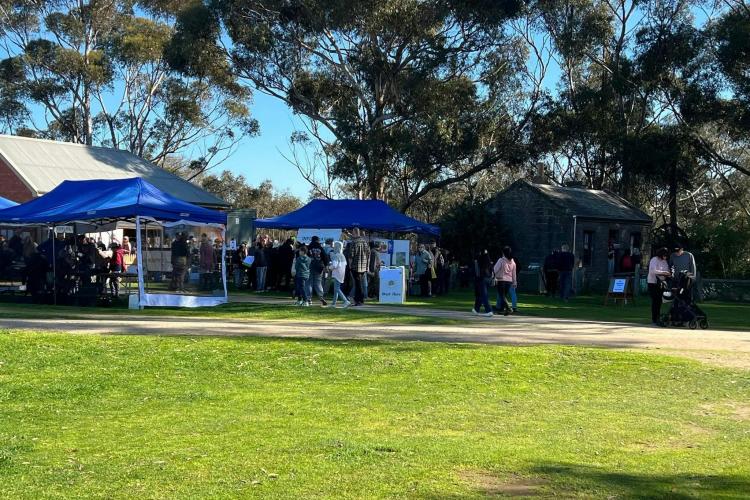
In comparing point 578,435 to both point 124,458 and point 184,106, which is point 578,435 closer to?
point 124,458

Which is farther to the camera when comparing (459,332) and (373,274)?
(373,274)

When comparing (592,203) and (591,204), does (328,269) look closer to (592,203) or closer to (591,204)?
(591,204)

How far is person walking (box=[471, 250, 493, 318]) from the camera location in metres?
19.2

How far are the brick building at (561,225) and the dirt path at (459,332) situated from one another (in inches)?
628

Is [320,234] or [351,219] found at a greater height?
[351,219]

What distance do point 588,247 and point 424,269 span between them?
10769 millimetres

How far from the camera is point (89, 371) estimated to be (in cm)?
1042

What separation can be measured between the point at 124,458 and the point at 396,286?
16592mm

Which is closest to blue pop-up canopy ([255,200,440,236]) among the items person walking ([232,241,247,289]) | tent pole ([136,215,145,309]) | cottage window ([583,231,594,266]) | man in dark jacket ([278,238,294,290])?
man in dark jacket ([278,238,294,290])

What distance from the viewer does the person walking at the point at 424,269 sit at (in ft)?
86.1

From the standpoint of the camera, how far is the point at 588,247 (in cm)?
3447

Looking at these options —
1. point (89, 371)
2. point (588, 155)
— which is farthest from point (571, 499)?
point (588, 155)

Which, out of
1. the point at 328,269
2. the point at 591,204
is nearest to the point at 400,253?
the point at 328,269

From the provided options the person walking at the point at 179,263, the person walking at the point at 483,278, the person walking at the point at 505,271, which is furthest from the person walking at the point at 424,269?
the person walking at the point at 179,263
